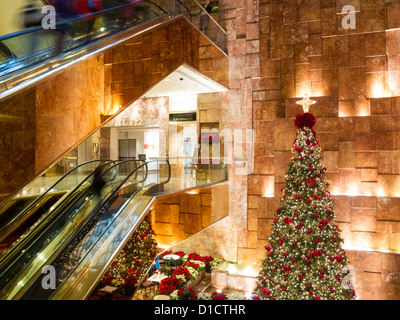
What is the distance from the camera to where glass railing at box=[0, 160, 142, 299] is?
350 cm

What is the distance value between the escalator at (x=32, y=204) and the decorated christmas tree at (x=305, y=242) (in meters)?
3.75

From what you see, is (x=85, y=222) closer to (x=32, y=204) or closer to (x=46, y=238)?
(x=46, y=238)

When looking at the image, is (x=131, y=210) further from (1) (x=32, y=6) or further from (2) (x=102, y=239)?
(1) (x=32, y=6)

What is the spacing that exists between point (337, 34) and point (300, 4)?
4.05ft

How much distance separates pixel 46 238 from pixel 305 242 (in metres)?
4.22

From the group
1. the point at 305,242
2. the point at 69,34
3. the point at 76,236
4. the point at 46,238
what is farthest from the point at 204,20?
the point at 46,238

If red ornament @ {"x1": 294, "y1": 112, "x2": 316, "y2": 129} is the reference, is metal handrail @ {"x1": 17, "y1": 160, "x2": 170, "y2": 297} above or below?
below

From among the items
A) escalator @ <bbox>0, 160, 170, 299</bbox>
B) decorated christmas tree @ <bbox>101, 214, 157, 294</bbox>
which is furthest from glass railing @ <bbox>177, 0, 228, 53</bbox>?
decorated christmas tree @ <bbox>101, 214, 157, 294</bbox>

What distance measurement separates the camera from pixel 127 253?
4188 millimetres

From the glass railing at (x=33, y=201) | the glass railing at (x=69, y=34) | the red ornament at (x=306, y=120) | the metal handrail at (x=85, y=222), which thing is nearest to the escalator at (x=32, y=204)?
the glass railing at (x=33, y=201)

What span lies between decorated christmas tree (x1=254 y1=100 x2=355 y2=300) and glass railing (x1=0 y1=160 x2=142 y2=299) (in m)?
3.18

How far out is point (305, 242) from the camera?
17.5 feet

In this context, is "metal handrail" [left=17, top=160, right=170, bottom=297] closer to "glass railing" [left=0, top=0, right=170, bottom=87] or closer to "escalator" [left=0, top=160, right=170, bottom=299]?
"escalator" [left=0, top=160, right=170, bottom=299]

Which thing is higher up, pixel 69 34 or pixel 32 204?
pixel 69 34
